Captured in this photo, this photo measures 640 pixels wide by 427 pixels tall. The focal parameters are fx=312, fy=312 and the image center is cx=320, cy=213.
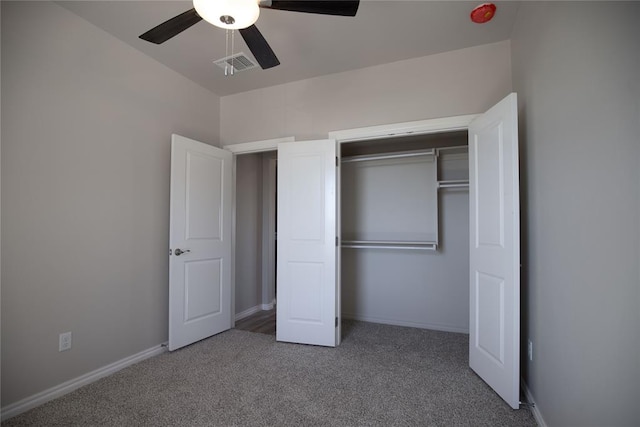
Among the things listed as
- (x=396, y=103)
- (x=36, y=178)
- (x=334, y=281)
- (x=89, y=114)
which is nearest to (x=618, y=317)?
(x=334, y=281)

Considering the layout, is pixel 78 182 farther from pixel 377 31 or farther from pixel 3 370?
pixel 377 31

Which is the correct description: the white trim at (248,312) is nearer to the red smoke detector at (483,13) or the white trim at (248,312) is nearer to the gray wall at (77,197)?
the gray wall at (77,197)

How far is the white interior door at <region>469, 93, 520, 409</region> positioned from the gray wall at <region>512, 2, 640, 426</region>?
0.12 m

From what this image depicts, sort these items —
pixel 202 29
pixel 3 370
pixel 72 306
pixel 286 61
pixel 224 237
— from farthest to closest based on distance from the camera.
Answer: pixel 224 237, pixel 286 61, pixel 202 29, pixel 72 306, pixel 3 370

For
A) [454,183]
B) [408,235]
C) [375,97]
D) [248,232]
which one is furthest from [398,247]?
[248,232]

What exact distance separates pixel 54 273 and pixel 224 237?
61.5 inches

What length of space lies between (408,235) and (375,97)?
5.65 ft

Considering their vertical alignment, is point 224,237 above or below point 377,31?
below

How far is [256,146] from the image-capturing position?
3598 mm

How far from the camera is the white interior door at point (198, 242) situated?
296 cm

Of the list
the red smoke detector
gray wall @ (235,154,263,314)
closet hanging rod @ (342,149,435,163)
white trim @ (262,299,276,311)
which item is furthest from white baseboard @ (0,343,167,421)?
the red smoke detector

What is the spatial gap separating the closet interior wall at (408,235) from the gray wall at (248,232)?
126 centimetres

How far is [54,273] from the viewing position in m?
2.17

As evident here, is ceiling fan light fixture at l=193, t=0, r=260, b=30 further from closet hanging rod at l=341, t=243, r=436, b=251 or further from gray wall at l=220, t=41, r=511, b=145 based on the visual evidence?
closet hanging rod at l=341, t=243, r=436, b=251
